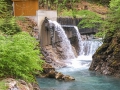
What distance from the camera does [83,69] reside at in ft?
55.0

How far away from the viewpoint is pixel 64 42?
68.8 ft

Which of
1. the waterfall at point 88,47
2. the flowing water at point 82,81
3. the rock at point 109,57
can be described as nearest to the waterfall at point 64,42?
the waterfall at point 88,47

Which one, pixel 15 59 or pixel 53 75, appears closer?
pixel 15 59

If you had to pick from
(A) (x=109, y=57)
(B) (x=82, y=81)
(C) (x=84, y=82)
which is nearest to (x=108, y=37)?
(A) (x=109, y=57)

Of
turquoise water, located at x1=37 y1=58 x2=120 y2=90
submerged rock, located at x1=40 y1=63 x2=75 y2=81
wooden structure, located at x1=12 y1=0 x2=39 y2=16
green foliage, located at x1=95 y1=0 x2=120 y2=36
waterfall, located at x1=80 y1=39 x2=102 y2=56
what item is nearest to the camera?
turquoise water, located at x1=37 y1=58 x2=120 y2=90

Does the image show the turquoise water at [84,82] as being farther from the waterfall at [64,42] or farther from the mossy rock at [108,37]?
the waterfall at [64,42]

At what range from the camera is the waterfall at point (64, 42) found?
20.4 metres

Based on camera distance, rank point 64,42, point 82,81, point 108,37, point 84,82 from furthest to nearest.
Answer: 1. point 64,42
2. point 108,37
3. point 82,81
4. point 84,82

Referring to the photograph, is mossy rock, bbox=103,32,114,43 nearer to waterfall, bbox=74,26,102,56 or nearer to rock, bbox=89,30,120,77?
rock, bbox=89,30,120,77

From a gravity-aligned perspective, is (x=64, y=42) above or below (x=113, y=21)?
below

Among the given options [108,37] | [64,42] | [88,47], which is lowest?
[88,47]

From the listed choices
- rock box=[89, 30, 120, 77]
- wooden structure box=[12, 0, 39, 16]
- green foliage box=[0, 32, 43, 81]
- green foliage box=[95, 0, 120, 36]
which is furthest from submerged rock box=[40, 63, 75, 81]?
wooden structure box=[12, 0, 39, 16]

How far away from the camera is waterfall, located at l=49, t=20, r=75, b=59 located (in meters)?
20.4

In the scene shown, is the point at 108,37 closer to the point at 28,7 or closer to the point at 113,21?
the point at 113,21
